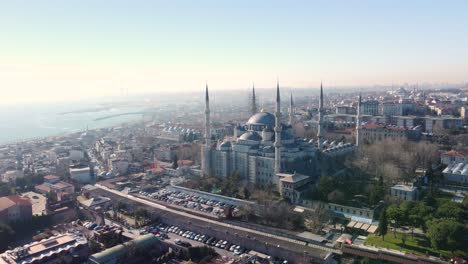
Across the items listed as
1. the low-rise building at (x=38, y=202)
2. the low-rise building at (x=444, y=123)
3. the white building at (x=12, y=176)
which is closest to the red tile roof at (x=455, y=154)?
the low-rise building at (x=444, y=123)

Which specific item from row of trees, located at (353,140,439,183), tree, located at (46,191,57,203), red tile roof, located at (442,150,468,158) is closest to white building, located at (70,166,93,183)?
tree, located at (46,191,57,203)

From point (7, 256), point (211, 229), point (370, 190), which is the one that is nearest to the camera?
point (7, 256)

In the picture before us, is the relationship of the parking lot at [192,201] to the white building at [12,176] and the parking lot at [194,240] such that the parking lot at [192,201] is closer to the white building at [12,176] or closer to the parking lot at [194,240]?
the parking lot at [194,240]

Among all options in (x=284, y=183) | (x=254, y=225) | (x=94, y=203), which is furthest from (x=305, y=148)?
(x=94, y=203)

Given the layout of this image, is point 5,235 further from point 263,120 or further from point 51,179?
point 263,120

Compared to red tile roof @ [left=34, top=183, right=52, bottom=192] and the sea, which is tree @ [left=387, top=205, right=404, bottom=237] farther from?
the sea

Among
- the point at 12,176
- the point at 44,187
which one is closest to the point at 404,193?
the point at 44,187

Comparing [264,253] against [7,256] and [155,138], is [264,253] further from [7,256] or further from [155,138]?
[155,138]
